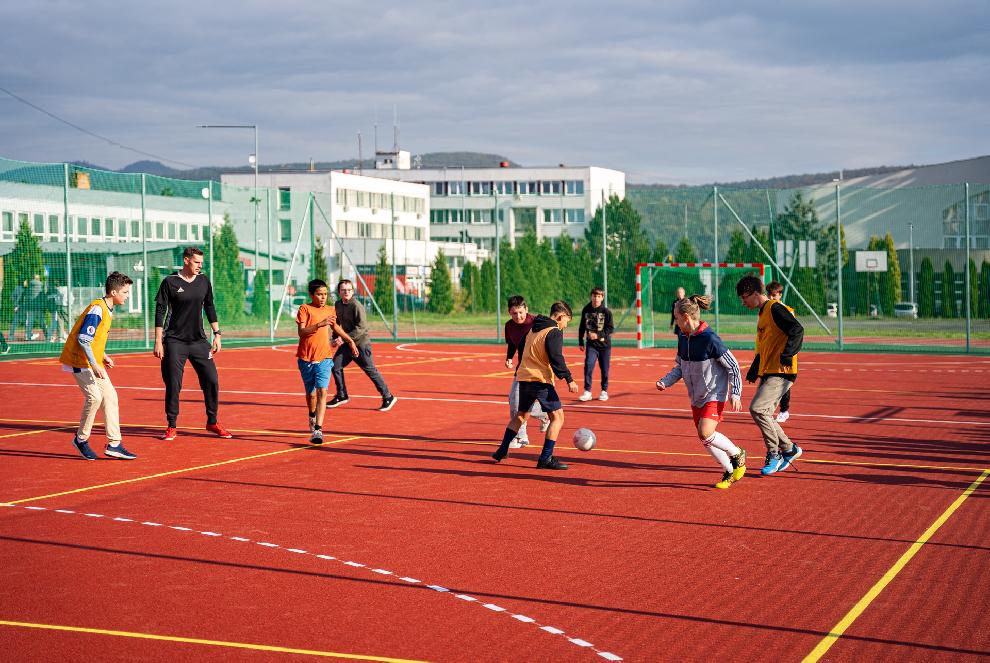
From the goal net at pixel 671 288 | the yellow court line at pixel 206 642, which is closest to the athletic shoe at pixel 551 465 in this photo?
the yellow court line at pixel 206 642

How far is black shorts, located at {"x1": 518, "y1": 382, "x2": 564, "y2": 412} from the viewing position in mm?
12312

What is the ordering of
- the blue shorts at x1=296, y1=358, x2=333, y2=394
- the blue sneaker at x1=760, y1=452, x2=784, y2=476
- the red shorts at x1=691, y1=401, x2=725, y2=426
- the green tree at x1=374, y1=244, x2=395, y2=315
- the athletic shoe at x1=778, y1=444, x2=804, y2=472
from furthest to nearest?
the green tree at x1=374, y1=244, x2=395, y2=315
the blue shorts at x1=296, y1=358, x2=333, y2=394
the athletic shoe at x1=778, y1=444, x2=804, y2=472
the blue sneaker at x1=760, y1=452, x2=784, y2=476
the red shorts at x1=691, y1=401, x2=725, y2=426

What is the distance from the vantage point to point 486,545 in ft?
28.5

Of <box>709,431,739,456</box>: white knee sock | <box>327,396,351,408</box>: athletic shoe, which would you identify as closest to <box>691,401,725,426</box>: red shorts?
<box>709,431,739,456</box>: white knee sock

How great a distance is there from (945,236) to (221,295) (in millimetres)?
22063

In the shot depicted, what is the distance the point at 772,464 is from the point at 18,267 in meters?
26.3

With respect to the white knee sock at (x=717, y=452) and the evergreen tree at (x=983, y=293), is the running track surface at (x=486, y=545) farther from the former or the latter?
the evergreen tree at (x=983, y=293)

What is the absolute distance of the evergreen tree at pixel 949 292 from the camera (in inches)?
1299

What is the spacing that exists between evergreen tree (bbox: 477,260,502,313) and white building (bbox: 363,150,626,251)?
6506cm

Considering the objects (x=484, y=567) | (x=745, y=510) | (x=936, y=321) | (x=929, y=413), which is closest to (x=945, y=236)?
(x=936, y=321)

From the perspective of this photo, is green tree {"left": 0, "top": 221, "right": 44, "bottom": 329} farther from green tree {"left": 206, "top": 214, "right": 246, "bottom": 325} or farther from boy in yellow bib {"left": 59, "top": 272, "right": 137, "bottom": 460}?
boy in yellow bib {"left": 59, "top": 272, "right": 137, "bottom": 460}

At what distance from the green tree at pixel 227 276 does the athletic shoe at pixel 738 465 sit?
28321 millimetres

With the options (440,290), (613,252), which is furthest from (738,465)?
(440,290)

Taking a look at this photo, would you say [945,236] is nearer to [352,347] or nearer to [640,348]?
[640,348]
